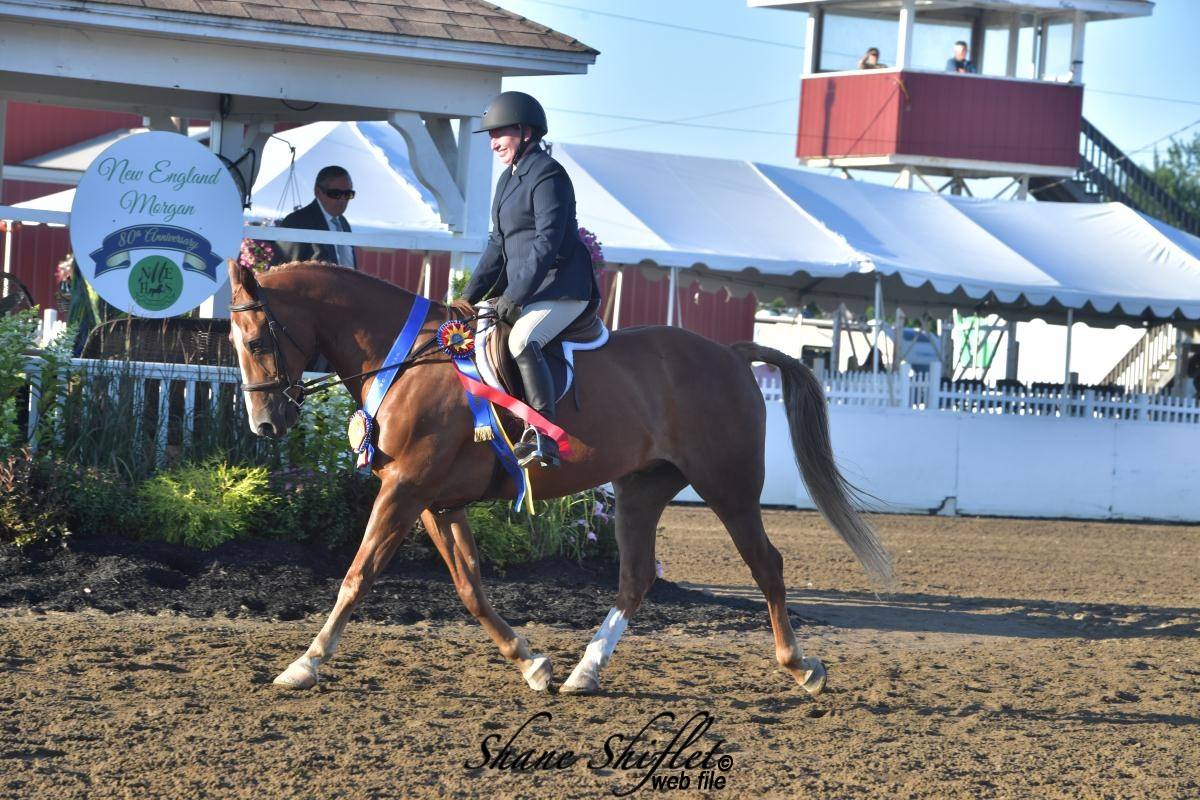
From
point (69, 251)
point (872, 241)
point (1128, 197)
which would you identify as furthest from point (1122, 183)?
point (69, 251)

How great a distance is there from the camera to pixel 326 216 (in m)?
10.4

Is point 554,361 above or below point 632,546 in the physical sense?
above

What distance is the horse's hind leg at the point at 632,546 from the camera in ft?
22.2

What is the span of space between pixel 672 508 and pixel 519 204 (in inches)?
410

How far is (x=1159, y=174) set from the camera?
53.3 meters

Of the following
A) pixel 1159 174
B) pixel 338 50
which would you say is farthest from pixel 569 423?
pixel 1159 174

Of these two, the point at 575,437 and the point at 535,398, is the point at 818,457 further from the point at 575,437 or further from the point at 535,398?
the point at 535,398

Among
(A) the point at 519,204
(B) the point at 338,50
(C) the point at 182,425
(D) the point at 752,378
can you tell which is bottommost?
(C) the point at 182,425

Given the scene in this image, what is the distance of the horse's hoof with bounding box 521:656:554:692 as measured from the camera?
6539 millimetres

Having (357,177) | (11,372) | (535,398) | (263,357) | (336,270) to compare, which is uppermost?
(357,177)

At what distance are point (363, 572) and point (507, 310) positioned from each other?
1.34 m

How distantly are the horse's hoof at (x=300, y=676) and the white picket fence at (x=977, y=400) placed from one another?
1132 centimetres

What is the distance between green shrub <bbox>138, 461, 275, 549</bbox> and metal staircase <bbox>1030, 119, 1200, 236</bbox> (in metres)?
23.0

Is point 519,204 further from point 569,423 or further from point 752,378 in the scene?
point 752,378
